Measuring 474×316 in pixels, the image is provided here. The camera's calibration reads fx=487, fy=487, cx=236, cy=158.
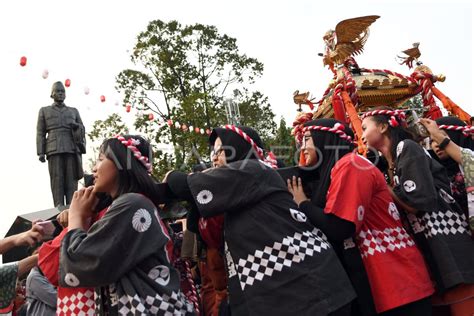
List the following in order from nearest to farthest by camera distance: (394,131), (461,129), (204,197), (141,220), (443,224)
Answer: (141,220), (204,197), (443,224), (394,131), (461,129)

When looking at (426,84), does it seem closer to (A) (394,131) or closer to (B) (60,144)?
(A) (394,131)

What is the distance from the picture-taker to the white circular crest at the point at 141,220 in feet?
Result: 7.92

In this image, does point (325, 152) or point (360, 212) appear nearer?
point (360, 212)

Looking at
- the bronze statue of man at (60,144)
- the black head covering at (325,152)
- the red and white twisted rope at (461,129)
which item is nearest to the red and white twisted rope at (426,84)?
the red and white twisted rope at (461,129)

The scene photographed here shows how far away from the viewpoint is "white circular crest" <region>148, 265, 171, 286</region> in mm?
2416

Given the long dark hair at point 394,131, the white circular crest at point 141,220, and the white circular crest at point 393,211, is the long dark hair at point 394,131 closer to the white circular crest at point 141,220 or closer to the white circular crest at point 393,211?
the white circular crest at point 393,211

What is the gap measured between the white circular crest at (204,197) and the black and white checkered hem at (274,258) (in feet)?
1.18

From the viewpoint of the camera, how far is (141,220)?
244 centimetres

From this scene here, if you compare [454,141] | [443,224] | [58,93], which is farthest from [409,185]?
[58,93]

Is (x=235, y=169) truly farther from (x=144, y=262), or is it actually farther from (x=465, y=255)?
(x=465, y=255)

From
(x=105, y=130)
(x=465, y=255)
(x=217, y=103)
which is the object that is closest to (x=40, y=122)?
(x=465, y=255)

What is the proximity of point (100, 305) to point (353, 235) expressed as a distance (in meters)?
1.46

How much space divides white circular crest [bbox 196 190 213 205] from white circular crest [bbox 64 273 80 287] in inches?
28.0

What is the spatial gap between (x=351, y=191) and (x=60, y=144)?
6848 mm
